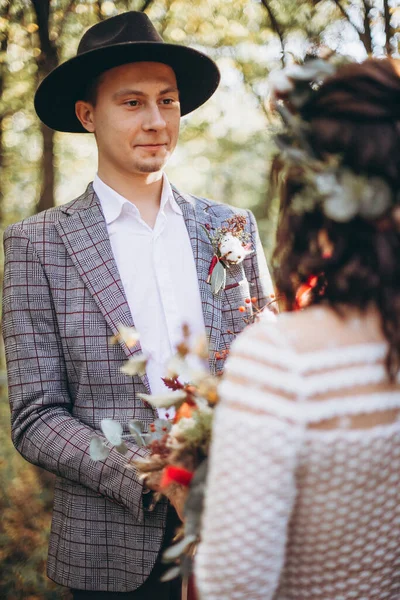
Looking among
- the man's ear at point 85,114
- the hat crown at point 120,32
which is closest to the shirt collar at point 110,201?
the man's ear at point 85,114

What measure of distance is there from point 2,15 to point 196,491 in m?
4.03

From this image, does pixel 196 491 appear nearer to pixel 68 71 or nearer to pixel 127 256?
pixel 127 256

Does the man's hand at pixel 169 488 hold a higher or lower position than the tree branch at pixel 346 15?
lower

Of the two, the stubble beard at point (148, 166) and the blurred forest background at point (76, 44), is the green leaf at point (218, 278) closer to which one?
the stubble beard at point (148, 166)

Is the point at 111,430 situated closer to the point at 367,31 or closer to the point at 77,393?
the point at 77,393

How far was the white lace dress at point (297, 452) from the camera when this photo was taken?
1115 mm

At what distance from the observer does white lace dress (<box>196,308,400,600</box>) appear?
112cm

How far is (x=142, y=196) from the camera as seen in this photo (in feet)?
8.75

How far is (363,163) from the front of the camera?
3.77ft

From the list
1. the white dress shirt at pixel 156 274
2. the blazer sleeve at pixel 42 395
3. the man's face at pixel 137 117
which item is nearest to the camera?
the blazer sleeve at pixel 42 395

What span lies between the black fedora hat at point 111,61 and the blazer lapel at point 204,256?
56 cm

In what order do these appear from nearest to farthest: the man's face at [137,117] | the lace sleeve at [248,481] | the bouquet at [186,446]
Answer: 1. the lace sleeve at [248,481]
2. the bouquet at [186,446]
3. the man's face at [137,117]

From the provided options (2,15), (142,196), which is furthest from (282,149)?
(2,15)

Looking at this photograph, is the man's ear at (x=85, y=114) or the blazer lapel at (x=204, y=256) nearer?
the blazer lapel at (x=204, y=256)
